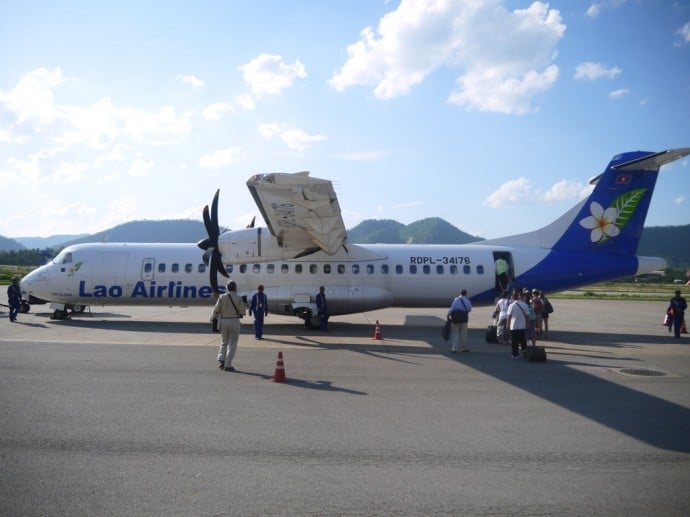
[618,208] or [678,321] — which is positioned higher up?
[618,208]

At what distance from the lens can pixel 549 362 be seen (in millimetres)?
10492

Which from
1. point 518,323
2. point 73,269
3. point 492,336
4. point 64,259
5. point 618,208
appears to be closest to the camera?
point 518,323

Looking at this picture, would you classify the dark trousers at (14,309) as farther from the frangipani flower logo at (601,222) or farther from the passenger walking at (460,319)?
the frangipani flower logo at (601,222)

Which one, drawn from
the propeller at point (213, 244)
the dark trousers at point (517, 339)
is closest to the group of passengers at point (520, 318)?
A: the dark trousers at point (517, 339)

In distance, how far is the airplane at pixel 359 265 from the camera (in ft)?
50.6

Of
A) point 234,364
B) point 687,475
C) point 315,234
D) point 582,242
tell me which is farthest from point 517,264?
point 687,475

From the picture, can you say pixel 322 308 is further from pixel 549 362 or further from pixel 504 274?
pixel 549 362

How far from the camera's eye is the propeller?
14953 mm

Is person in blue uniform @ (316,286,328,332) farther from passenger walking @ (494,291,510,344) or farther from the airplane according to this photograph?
passenger walking @ (494,291,510,344)

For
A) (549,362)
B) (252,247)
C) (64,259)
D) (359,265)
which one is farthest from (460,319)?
(64,259)

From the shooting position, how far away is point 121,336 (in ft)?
43.8

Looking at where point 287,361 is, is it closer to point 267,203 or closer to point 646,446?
point 267,203

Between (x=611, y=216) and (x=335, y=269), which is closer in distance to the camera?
(x=611, y=216)

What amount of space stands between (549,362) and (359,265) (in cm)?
776
